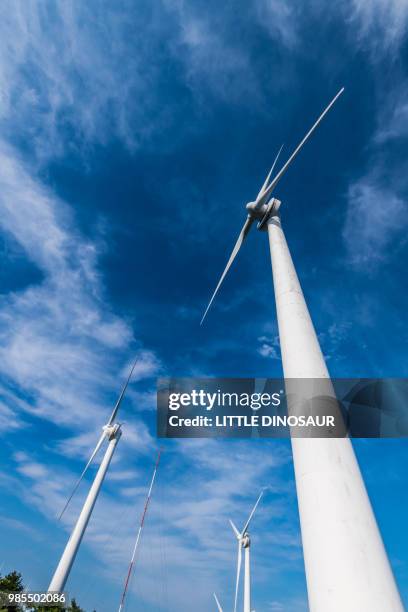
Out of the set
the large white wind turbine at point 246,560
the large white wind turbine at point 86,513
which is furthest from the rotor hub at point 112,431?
the large white wind turbine at point 246,560

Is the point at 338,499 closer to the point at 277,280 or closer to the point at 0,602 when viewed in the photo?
the point at 277,280

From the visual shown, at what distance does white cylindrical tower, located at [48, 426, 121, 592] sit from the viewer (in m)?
40.5

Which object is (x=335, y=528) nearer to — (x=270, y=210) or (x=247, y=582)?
(x=270, y=210)

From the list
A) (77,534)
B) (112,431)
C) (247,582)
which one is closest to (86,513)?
(77,534)

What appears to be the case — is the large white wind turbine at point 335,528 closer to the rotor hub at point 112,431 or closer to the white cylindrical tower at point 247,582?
the rotor hub at point 112,431

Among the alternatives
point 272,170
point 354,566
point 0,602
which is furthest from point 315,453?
point 0,602

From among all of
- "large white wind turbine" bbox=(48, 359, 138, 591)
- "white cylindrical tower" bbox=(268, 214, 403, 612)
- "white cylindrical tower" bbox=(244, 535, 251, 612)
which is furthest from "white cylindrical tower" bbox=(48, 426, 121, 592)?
"white cylindrical tower" bbox=(268, 214, 403, 612)

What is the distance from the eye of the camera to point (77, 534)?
45.2 meters

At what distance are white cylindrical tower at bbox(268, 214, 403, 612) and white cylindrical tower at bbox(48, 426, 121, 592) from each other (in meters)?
49.6

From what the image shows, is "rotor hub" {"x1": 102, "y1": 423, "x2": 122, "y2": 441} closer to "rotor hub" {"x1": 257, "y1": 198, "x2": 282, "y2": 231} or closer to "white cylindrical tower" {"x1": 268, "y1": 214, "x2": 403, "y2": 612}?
"rotor hub" {"x1": 257, "y1": 198, "x2": 282, "y2": 231}

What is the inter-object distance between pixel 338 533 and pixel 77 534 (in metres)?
52.7

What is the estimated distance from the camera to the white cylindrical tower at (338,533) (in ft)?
17.1

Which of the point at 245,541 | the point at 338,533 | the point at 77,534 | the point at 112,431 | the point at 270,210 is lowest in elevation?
the point at 338,533

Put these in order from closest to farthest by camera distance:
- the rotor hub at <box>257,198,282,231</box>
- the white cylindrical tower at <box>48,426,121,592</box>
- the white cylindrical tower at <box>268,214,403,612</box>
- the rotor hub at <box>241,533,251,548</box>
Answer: the white cylindrical tower at <box>268,214,403,612</box> → the rotor hub at <box>257,198,282,231</box> → the white cylindrical tower at <box>48,426,121,592</box> → the rotor hub at <box>241,533,251,548</box>
